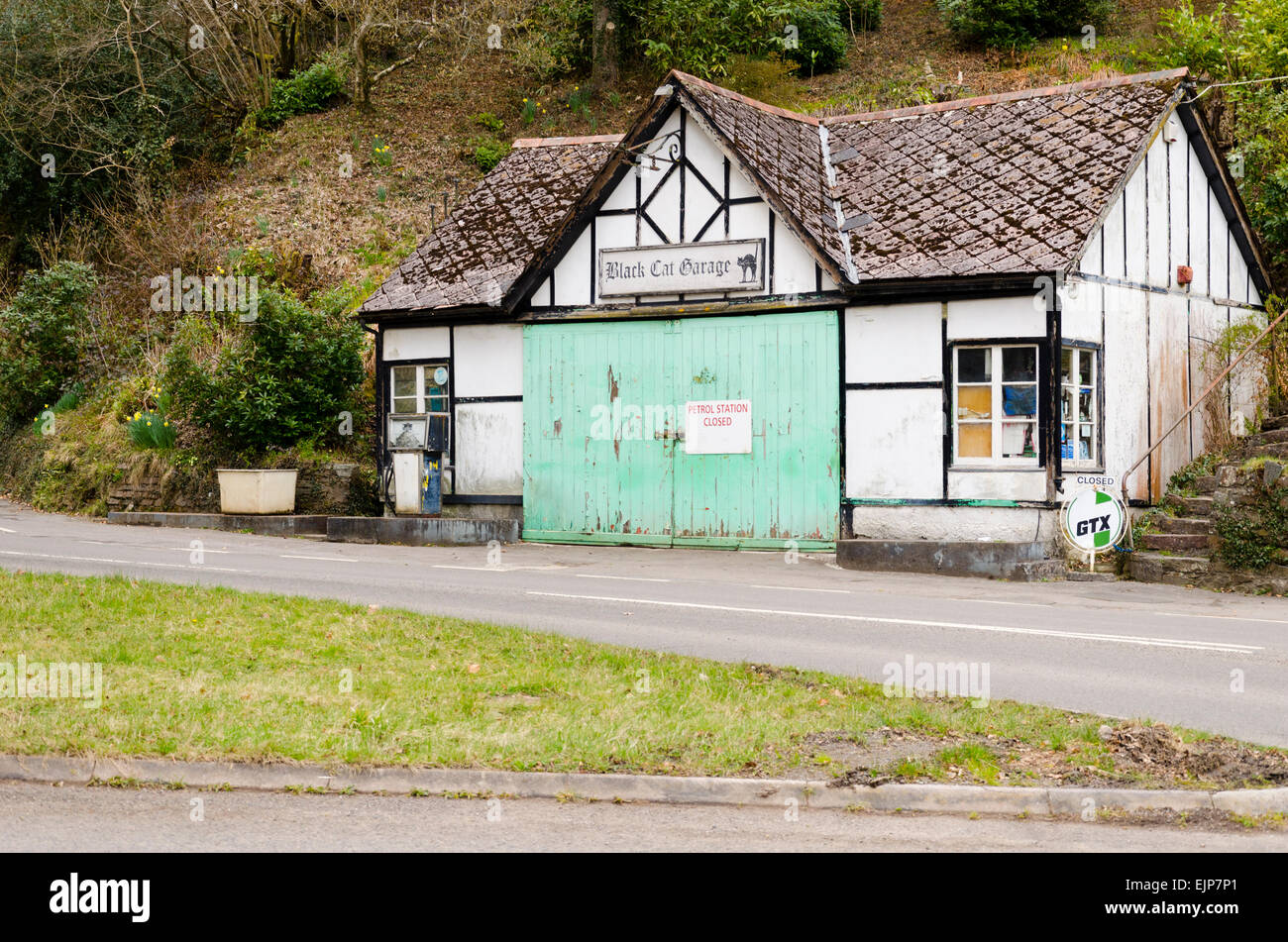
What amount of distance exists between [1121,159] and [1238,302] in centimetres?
511

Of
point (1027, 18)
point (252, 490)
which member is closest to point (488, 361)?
point (252, 490)

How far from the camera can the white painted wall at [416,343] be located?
21.8 metres

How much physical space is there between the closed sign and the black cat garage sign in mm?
1646

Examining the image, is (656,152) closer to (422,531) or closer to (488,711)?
(422,531)

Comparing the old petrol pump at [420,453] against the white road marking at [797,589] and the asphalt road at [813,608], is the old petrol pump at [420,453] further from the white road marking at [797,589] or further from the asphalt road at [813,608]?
the white road marking at [797,589]

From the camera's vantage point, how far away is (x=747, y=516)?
19188mm

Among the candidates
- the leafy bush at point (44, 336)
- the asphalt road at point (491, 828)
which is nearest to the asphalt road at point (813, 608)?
the asphalt road at point (491, 828)

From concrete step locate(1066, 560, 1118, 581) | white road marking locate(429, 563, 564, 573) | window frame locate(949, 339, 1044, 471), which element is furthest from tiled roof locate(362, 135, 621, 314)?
concrete step locate(1066, 560, 1118, 581)

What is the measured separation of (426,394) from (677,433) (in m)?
4.72

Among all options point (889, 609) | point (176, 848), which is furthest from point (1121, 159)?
point (176, 848)

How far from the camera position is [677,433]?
19719mm

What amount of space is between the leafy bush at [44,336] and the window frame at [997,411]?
19413 mm

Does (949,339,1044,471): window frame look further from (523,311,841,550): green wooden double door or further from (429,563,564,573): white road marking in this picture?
(429,563,564,573): white road marking

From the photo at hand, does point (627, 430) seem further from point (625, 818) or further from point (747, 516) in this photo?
point (625, 818)
